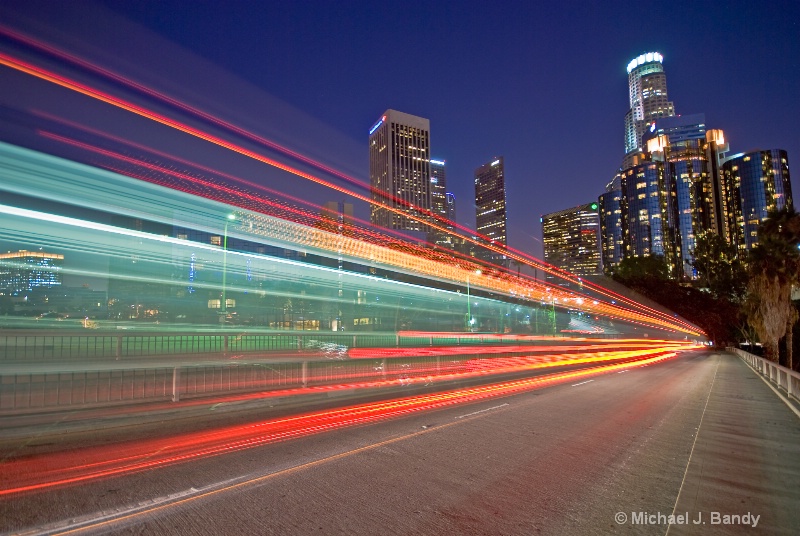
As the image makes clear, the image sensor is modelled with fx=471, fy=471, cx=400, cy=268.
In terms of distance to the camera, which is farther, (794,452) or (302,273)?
(302,273)

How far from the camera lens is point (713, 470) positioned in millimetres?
6379

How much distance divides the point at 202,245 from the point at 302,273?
511 centimetres

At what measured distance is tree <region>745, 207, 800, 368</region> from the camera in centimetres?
3253

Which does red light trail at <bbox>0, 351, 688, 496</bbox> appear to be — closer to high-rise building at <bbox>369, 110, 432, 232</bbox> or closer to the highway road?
the highway road

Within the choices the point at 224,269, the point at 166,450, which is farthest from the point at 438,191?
the point at 166,450

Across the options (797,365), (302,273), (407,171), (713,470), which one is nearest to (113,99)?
(302,273)

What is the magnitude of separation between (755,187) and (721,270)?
107 m

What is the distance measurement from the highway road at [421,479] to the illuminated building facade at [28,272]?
5.38 metres

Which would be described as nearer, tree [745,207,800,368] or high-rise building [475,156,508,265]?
tree [745,207,800,368]

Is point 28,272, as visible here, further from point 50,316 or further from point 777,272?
point 777,272

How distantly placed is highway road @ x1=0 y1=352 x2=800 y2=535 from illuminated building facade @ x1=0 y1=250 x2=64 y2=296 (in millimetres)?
5377

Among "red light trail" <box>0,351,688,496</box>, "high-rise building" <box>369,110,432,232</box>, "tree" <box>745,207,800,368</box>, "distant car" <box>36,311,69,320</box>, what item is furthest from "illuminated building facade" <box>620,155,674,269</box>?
"distant car" <box>36,311,69,320</box>

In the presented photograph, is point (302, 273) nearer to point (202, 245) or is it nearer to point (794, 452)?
point (202, 245)

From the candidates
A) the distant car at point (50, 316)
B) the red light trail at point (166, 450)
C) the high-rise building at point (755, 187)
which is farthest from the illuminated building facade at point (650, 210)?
the distant car at point (50, 316)
